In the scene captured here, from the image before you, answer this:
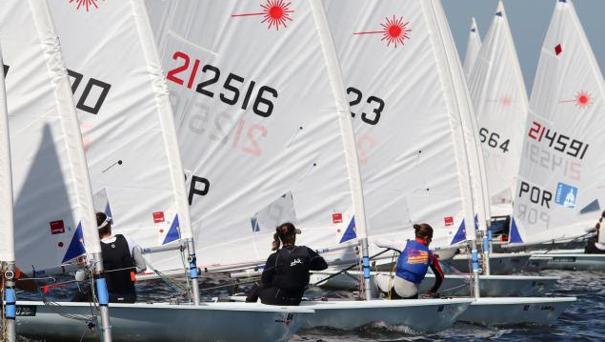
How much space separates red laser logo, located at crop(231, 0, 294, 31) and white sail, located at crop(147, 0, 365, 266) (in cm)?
1

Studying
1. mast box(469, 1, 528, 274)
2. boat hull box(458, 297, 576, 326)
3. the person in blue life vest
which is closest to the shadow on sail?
the person in blue life vest

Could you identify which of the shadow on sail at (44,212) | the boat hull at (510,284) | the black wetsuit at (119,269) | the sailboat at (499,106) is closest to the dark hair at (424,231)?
the black wetsuit at (119,269)

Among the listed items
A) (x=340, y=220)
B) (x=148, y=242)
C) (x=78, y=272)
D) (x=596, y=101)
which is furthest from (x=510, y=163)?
(x=78, y=272)

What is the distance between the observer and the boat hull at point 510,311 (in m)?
15.9

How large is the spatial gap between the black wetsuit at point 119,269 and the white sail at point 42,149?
1261 mm

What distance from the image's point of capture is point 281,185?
16094 millimetres

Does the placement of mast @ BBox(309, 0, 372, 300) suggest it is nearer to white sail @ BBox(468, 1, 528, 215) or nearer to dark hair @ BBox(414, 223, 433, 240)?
dark hair @ BBox(414, 223, 433, 240)

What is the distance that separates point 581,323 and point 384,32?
16.6ft

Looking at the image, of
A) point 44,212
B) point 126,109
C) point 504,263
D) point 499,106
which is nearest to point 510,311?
point 126,109

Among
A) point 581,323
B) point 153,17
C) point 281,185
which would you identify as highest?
point 153,17

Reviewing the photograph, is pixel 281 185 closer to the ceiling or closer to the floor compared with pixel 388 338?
closer to the ceiling

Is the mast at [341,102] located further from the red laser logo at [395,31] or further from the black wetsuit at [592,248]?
the black wetsuit at [592,248]

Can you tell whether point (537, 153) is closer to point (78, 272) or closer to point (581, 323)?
point (581, 323)

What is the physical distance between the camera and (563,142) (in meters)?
24.7
